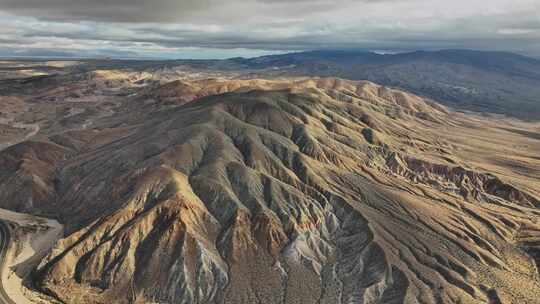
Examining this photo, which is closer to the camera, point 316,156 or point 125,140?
point 316,156

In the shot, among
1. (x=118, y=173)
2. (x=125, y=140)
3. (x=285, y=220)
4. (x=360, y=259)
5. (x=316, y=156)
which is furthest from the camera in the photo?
(x=125, y=140)

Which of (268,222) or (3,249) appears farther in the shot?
(3,249)

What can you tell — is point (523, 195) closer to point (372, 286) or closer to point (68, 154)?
point (372, 286)

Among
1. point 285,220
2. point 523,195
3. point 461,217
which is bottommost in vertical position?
point 523,195

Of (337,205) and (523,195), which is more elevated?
(337,205)

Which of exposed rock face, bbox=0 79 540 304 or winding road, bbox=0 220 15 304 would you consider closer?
winding road, bbox=0 220 15 304

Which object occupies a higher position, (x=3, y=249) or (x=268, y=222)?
(x=268, y=222)

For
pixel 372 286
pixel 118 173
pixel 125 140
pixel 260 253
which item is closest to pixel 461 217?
pixel 372 286

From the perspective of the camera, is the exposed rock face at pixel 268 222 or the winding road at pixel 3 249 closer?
the winding road at pixel 3 249
